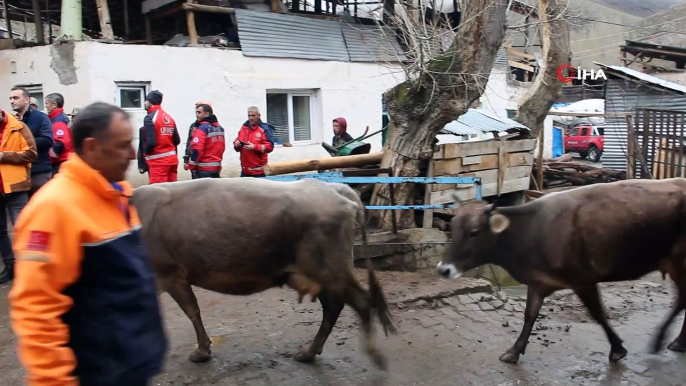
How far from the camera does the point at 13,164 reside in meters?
6.39

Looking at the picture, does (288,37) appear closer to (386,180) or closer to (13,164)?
(386,180)

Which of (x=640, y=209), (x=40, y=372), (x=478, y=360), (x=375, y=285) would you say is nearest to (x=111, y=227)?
(x=40, y=372)

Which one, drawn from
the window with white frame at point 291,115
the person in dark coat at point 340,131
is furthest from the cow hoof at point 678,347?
the window with white frame at point 291,115

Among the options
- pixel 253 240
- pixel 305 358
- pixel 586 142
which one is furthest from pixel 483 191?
pixel 586 142

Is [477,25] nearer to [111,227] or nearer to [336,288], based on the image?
[336,288]

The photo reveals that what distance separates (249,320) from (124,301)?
3.73m

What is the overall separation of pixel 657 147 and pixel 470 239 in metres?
10.3

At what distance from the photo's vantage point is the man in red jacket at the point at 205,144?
8273 millimetres

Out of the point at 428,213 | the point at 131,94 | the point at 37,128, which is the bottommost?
the point at 428,213

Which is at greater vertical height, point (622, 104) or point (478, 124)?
point (622, 104)

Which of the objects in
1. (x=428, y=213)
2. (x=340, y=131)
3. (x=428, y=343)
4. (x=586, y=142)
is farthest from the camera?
(x=586, y=142)

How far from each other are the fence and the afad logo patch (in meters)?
13.0

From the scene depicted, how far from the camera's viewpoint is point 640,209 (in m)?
5.02

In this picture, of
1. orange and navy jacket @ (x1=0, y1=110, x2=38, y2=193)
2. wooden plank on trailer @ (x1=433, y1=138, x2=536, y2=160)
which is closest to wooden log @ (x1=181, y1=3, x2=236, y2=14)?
wooden plank on trailer @ (x1=433, y1=138, x2=536, y2=160)
